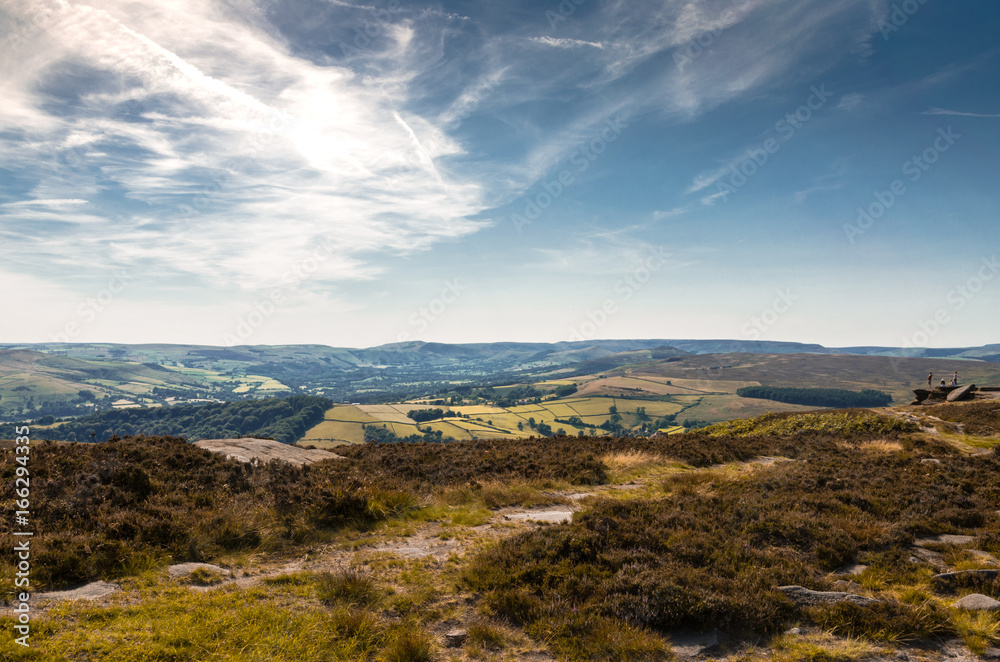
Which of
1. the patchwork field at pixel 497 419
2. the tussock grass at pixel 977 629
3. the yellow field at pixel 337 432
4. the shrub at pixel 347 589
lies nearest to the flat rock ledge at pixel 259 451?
the shrub at pixel 347 589

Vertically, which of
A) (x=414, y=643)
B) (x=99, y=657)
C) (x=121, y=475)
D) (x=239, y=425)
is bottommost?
(x=239, y=425)

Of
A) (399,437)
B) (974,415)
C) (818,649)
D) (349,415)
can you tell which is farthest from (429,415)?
(818,649)

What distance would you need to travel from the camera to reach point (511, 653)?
6.23m

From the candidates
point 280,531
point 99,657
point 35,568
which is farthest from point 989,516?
point 35,568

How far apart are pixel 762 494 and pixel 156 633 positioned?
15944 millimetres

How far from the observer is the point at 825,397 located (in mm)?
161375

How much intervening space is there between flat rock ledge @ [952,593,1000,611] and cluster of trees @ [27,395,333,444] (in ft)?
443

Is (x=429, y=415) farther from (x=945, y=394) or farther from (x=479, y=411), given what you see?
(x=945, y=394)

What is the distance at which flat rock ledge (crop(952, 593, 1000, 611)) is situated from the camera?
6914mm

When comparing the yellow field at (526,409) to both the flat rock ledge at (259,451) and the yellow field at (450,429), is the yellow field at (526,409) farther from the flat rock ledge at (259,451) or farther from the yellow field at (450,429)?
the flat rock ledge at (259,451)

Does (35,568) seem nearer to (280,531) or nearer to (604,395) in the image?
(280,531)

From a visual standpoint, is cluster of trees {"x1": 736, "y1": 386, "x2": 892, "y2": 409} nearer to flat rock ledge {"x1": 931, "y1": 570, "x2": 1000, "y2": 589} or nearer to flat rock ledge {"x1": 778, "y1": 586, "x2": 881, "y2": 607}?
flat rock ledge {"x1": 931, "y1": 570, "x2": 1000, "y2": 589}

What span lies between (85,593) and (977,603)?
49.2 feet

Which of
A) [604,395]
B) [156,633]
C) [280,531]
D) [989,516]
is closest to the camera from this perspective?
[156,633]
